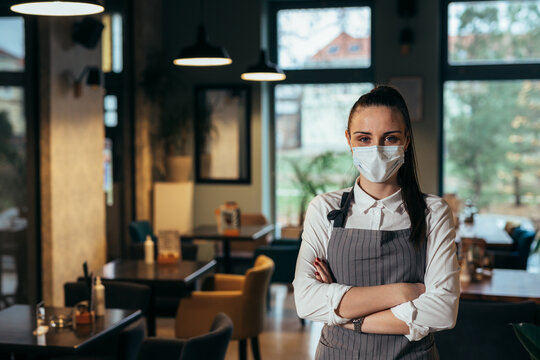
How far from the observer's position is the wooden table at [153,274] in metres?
4.67

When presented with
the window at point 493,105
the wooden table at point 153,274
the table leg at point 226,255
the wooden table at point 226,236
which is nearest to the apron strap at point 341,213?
the wooden table at point 153,274

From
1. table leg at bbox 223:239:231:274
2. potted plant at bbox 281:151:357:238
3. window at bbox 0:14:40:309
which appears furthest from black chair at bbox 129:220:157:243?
potted plant at bbox 281:151:357:238

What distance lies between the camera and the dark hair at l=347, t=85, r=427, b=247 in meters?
1.98

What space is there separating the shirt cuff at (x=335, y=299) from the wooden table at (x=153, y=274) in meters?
2.75

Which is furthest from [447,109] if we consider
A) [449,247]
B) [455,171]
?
[449,247]

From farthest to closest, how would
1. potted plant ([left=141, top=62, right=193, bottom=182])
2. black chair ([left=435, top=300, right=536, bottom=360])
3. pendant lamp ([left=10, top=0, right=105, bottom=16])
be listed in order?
potted plant ([left=141, top=62, right=193, bottom=182]) → black chair ([left=435, top=300, right=536, bottom=360]) → pendant lamp ([left=10, top=0, right=105, bottom=16])

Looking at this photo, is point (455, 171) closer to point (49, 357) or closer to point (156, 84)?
point (156, 84)

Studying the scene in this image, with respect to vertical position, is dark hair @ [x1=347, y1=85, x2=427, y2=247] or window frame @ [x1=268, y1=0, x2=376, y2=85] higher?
window frame @ [x1=268, y1=0, x2=376, y2=85]

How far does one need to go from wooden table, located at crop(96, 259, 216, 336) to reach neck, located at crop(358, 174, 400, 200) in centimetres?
279

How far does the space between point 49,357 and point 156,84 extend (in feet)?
15.1

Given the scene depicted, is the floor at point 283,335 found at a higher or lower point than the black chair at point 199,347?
lower

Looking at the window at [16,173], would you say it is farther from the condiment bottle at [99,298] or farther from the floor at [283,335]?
the condiment bottle at [99,298]

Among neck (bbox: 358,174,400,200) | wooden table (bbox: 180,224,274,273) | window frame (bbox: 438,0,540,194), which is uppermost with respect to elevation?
window frame (bbox: 438,0,540,194)

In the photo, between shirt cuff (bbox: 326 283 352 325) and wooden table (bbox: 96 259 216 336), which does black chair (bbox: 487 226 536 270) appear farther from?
shirt cuff (bbox: 326 283 352 325)
